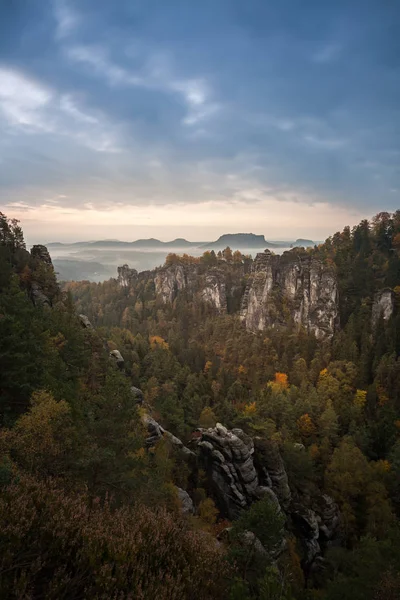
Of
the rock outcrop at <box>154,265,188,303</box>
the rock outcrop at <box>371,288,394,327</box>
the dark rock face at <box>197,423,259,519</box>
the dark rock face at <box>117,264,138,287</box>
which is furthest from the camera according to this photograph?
the dark rock face at <box>117,264,138,287</box>

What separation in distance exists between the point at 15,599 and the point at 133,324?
116003mm

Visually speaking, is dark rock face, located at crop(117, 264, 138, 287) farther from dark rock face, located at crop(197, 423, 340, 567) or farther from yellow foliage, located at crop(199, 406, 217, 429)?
dark rock face, located at crop(197, 423, 340, 567)

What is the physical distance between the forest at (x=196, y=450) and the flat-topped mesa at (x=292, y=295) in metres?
3.82

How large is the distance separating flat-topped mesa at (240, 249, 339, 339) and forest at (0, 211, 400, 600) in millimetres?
3819

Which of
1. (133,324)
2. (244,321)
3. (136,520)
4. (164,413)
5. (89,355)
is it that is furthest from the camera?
(133,324)

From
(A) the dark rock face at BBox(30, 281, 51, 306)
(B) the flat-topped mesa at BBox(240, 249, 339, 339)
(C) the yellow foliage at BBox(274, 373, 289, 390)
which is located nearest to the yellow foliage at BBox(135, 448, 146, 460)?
(A) the dark rock face at BBox(30, 281, 51, 306)

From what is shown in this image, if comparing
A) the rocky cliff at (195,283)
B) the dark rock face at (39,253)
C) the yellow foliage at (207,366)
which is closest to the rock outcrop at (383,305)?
the yellow foliage at (207,366)

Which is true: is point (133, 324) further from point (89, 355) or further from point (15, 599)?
point (15, 599)

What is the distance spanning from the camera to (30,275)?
145ft

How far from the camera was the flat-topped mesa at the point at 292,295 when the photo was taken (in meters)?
87.2

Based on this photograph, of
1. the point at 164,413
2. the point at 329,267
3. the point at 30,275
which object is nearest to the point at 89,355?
the point at 164,413

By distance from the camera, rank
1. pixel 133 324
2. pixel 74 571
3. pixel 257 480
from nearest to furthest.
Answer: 1. pixel 74 571
2. pixel 257 480
3. pixel 133 324

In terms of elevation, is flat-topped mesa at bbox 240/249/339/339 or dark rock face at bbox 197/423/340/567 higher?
flat-topped mesa at bbox 240/249/339/339

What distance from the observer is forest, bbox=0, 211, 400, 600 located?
8.33m
